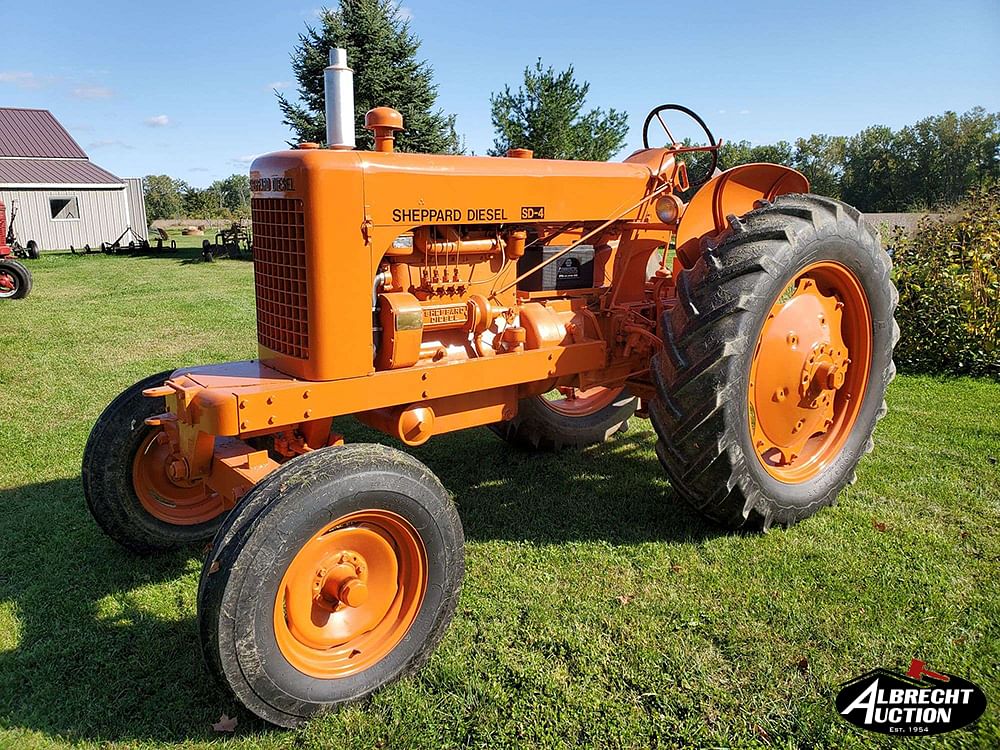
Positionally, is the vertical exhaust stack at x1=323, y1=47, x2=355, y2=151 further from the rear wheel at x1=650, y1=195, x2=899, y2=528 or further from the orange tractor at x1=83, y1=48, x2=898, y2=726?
the rear wheel at x1=650, y1=195, x2=899, y2=528

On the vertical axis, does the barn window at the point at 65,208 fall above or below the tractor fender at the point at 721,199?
above

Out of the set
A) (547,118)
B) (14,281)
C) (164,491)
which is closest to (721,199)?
(164,491)

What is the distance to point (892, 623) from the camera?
121 inches

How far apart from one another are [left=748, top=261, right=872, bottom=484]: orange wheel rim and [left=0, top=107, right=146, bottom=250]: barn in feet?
91.1

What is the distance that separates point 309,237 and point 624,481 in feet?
8.75

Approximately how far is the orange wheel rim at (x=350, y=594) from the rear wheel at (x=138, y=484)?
1.32m

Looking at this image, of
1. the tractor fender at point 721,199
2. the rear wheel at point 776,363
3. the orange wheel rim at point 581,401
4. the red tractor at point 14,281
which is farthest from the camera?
the red tractor at point 14,281

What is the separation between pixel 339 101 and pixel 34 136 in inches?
1238

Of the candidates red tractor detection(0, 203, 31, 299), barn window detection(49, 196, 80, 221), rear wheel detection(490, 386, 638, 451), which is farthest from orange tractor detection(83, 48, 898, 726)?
barn window detection(49, 196, 80, 221)

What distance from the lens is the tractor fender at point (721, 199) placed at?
409cm

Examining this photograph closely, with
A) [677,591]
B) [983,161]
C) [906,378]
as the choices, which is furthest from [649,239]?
[983,161]

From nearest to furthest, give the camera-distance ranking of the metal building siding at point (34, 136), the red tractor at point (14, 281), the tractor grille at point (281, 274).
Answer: the tractor grille at point (281, 274)
the red tractor at point (14, 281)
the metal building siding at point (34, 136)

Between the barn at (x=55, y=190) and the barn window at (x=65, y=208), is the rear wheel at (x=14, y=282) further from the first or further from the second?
the barn window at (x=65, y=208)

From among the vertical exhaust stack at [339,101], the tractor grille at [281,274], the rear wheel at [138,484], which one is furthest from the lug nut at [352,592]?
the vertical exhaust stack at [339,101]
